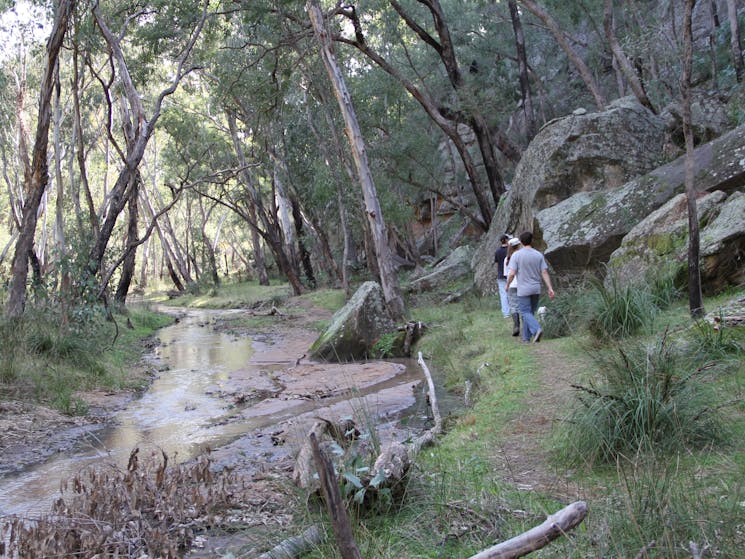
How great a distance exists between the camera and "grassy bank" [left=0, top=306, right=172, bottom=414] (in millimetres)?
9383

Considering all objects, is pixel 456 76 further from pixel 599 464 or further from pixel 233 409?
pixel 599 464

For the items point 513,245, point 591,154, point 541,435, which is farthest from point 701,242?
point 591,154

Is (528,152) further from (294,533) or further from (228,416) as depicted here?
(294,533)

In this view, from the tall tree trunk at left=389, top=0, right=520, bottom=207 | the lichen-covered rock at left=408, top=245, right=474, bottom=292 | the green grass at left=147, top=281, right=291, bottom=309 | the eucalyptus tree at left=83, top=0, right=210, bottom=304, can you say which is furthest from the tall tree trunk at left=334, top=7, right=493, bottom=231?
the green grass at left=147, top=281, right=291, bottom=309

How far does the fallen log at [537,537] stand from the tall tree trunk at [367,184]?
13.4 meters

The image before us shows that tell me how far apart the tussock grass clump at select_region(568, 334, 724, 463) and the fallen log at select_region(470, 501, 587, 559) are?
1.75 meters

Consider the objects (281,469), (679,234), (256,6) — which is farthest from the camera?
(256,6)

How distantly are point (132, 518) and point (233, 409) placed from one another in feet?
16.6

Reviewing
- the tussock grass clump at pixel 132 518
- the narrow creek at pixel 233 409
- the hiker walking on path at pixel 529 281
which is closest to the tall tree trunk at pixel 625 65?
the hiker walking on path at pixel 529 281

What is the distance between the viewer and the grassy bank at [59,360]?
938 cm

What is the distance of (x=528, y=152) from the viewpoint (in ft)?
55.5

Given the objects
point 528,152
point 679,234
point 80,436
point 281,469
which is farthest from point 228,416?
point 528,152

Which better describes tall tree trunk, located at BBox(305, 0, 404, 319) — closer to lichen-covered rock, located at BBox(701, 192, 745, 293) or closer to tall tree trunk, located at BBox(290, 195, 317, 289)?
lichen-covered rock, located at BBox(701, 192, 745, 293)

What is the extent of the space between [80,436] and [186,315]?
22438 mm
